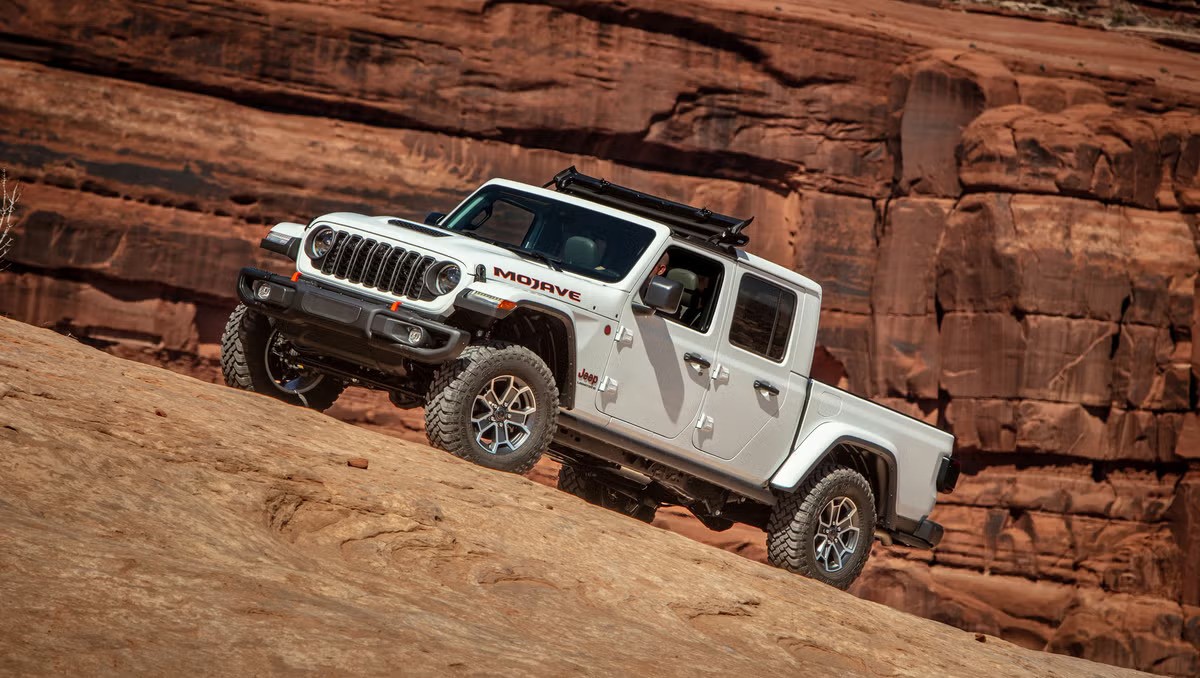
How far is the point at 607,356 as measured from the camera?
Result: 8.21 m

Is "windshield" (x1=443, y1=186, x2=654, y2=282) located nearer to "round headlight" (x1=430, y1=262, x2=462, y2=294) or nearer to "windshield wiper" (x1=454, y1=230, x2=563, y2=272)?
"windshield wiper" (x1=454, y1=230, x2=563, y2=272)

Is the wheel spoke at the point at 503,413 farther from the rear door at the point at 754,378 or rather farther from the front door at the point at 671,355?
the rear door at the point at 754,378

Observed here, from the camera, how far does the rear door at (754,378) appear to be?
8906mm

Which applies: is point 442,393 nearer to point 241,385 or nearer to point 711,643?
Answer: point 241,385

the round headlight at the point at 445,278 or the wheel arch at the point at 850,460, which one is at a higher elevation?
the round headlight at the point at 445,278

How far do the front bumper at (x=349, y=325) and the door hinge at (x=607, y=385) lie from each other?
1.04 m

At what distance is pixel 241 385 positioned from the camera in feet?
28.0

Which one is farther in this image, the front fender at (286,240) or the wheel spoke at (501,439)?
the front fender at (286,240)

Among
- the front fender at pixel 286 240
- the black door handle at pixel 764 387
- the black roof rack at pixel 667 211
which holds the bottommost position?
the black door handle at pixel 764 387

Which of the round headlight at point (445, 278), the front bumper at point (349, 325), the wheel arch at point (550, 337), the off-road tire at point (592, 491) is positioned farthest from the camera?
the off-road tire at point (592, 491)

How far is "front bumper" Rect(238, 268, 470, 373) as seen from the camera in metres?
7.46

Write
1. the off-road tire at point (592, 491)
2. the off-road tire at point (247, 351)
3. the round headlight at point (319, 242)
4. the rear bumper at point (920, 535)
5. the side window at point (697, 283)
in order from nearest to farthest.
→ 1. the round headlight at point (319, 242)
2. the off-road tire at point (247, 351)
3. the side window at point (697, 283)
4. the rear bumper at point (920, 535)
5. the off-road tire at point (592, 491)

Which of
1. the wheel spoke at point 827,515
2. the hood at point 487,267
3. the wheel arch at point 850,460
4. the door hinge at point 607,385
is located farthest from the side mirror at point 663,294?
the wheel spoke at point 827,515

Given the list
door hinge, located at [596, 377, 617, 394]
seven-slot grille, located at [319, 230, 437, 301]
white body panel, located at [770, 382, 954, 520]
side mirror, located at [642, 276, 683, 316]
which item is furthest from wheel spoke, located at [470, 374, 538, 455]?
white body panel, located at [770, 382, 954, 520]
